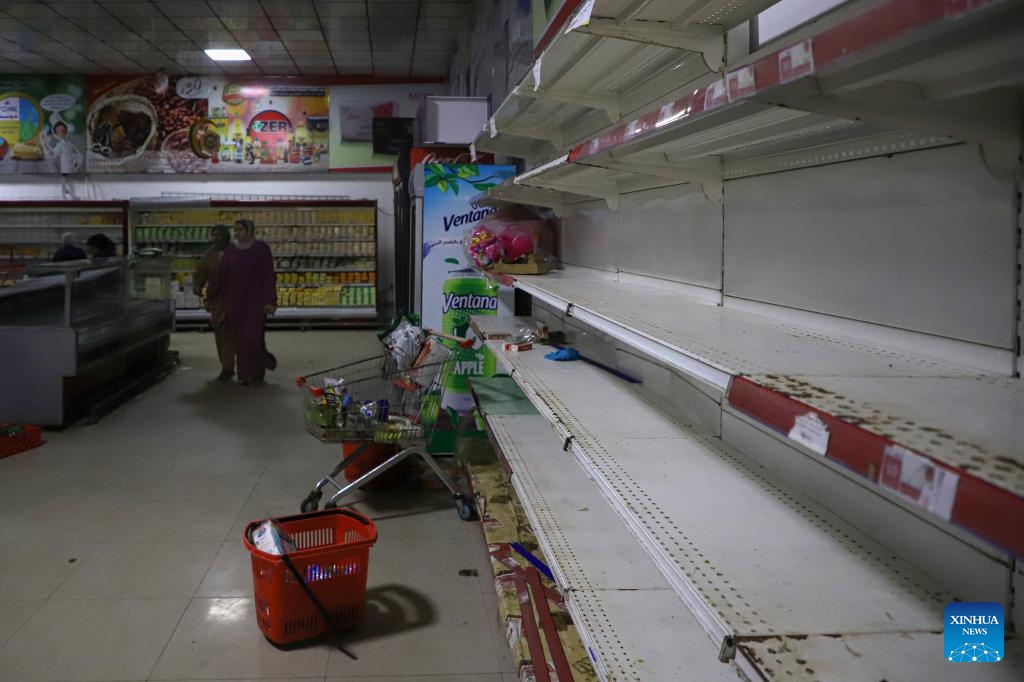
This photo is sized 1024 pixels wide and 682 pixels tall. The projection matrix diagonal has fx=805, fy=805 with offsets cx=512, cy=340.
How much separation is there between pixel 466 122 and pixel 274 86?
7.25 meters

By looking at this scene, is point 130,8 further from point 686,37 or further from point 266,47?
point 686,37

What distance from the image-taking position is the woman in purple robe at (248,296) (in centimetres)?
782

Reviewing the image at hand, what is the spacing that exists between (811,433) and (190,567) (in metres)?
3.33

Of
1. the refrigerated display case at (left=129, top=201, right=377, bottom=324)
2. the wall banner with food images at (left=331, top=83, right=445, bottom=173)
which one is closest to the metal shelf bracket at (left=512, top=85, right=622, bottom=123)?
the refrigerated display case at (left=129, top=201, right=377, bottom=324)

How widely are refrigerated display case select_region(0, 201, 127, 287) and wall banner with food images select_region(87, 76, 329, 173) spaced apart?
97 centimetres

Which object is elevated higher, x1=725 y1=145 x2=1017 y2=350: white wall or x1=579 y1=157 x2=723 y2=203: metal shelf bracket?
x1=579 y1=157 x2=723 y2=203: metal shelf bracket

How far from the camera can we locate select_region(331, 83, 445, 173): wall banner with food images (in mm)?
12781

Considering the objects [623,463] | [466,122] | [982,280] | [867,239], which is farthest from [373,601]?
[466,122]

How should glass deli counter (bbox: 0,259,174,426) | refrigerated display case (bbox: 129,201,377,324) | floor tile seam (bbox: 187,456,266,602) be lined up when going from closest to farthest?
floor tile seam (bbox: 187,456,266,602) < glass deli counter (bbox: 0,259,174,426) < refrigerated display case (bbox: 129,201,377,324)

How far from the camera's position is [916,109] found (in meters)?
1.10

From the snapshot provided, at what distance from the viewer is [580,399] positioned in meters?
2.69

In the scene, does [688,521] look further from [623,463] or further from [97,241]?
[97,241]

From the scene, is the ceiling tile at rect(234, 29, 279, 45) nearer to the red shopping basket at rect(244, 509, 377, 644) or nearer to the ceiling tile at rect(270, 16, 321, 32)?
the ceiling tile at rect(270, 16, 321, 32)

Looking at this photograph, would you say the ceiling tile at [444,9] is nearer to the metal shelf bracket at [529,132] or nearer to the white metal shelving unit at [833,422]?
the metal shelf bracket at [529,132]
